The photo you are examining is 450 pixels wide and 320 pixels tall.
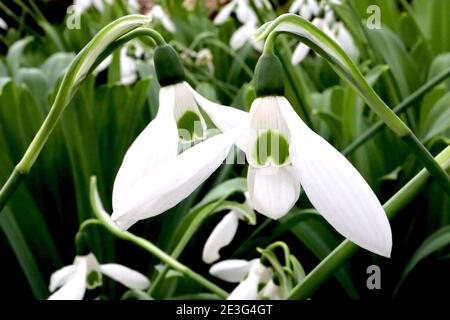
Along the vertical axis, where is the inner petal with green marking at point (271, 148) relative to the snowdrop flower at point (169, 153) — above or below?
below

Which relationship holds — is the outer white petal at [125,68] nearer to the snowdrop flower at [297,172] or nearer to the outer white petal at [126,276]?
the outer white petal at [126,276]

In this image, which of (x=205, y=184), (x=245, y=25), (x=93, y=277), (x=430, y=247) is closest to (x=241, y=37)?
(x=245, y=25)

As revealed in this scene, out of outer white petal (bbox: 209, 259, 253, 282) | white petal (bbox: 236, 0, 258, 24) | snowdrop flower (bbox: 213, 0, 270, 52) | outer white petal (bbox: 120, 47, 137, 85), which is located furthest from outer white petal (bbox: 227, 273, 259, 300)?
white petal (bbox: 236, 0, 258, 24)

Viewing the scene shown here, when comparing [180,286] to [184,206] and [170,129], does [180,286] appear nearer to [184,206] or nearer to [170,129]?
[184,206]

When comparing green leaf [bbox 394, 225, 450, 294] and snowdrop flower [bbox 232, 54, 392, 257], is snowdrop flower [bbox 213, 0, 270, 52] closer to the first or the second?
green leaf [bbox 394, 225, 450, 294]

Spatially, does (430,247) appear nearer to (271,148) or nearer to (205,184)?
(205,184)

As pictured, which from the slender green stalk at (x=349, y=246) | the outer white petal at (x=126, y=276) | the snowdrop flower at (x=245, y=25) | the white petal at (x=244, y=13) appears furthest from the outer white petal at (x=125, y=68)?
the slender green stalk at (x=349, y=246)
